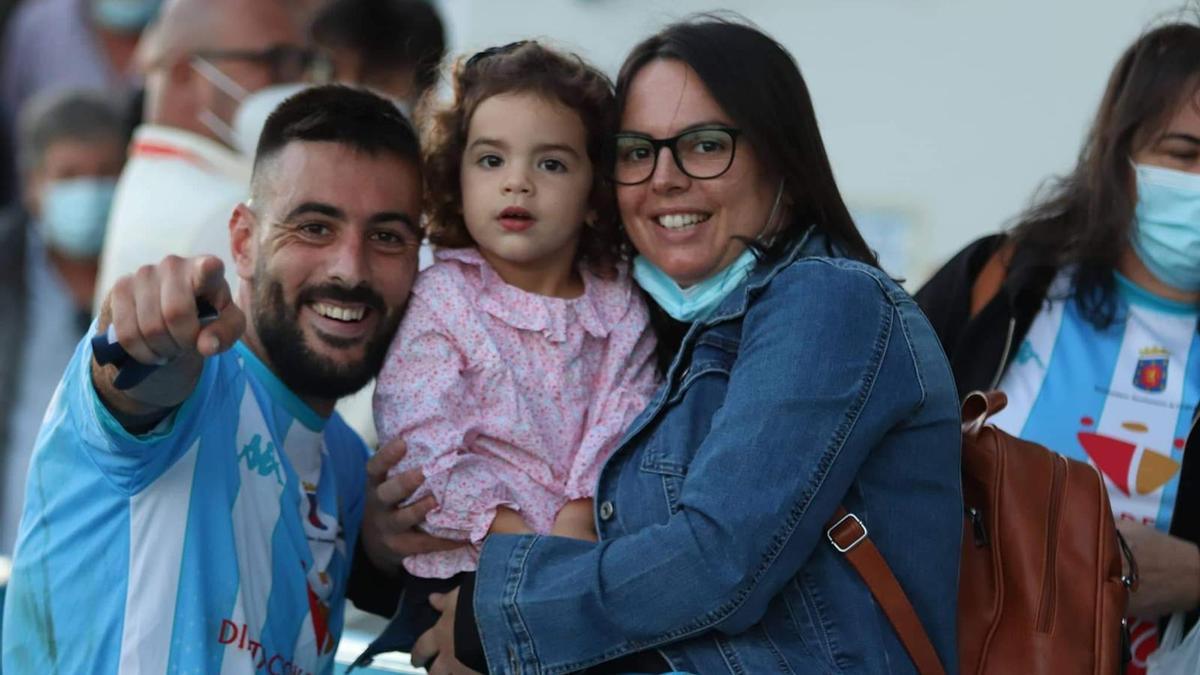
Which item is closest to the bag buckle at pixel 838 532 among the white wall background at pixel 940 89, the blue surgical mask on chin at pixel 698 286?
the blue surgical mask on chin at pixel 698 286

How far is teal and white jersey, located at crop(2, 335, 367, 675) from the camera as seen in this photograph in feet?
7.41

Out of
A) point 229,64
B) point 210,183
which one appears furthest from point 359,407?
point 229,64

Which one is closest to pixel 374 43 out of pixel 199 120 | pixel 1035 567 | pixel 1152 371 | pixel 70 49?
pixel 199 120

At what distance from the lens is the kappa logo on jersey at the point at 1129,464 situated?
119 inches

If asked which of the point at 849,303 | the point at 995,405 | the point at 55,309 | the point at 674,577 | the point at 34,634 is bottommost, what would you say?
the point at 55,309

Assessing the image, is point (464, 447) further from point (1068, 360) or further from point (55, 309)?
point (55, 309)

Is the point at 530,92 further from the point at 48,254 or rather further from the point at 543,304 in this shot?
the point at 48,254

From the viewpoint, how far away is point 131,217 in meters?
4.52

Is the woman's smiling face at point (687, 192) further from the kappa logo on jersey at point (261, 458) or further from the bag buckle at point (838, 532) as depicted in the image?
the kappa logo on jersey at point (261, 458)

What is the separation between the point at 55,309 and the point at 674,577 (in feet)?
13.9

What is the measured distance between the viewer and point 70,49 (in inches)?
295

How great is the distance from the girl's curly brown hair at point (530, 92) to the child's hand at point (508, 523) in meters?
0.49

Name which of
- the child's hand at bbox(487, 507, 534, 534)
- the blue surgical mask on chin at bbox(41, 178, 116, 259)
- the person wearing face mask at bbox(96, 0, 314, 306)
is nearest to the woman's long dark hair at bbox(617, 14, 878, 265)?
the child's hand at bbox(487, 507, 534, 534)

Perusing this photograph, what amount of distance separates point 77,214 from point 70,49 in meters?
1.76
